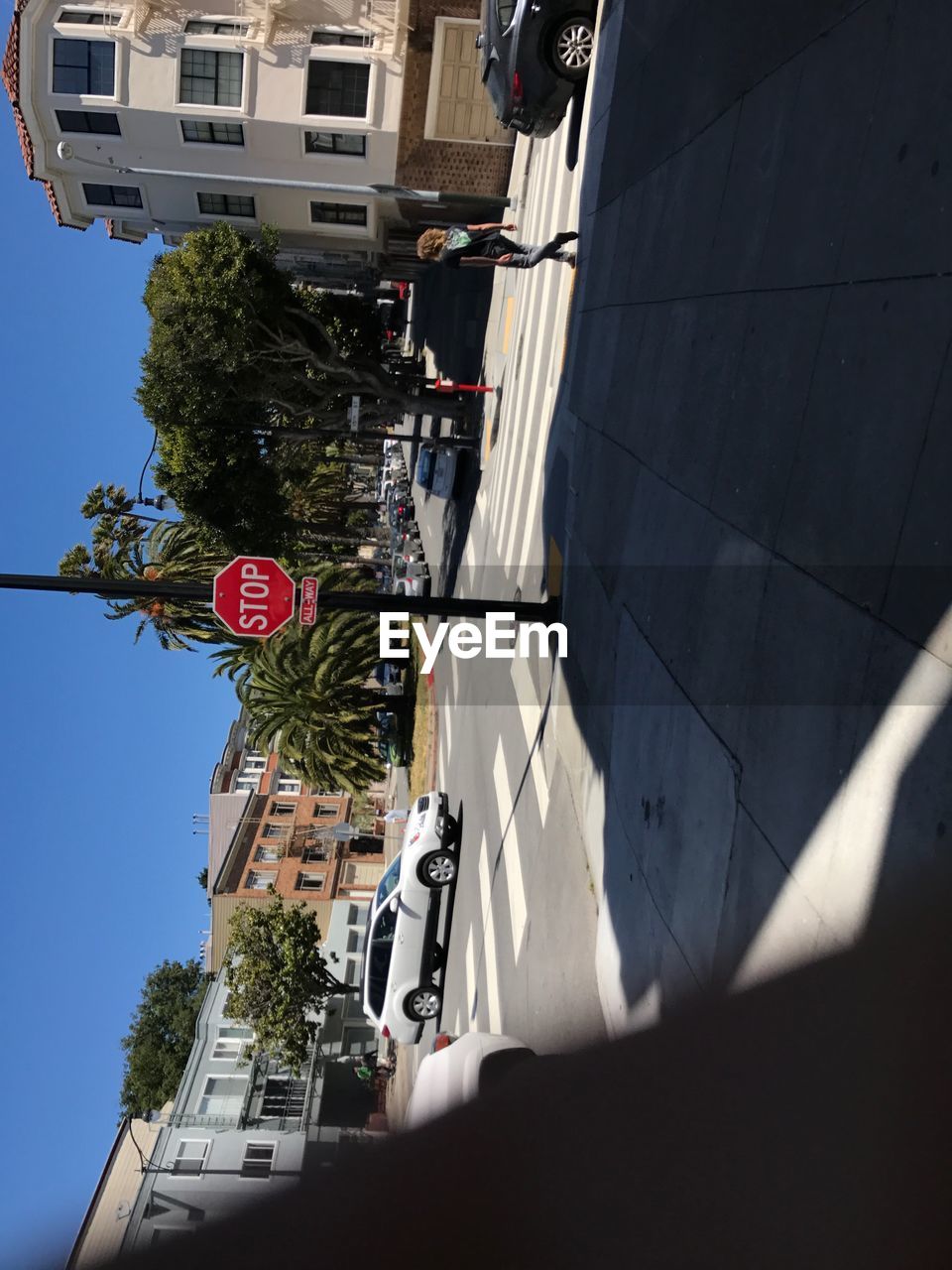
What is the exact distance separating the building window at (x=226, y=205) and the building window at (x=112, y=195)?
2054 millimetres

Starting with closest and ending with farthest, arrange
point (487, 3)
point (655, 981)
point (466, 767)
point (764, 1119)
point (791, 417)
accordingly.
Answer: point (764, 1119) → point (791, 417) → point (655, 981) → point (487, 3) → point (466, 767)

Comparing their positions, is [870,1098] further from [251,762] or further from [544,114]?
[251,762]

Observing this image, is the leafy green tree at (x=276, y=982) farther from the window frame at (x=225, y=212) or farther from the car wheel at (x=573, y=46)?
the car wheel at (x=573, y=46)

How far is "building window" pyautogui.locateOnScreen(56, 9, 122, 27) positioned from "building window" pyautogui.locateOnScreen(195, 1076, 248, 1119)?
3832cm

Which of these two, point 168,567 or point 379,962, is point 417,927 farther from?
point 168,567

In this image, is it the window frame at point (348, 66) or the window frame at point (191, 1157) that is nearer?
the window frame at point (348, 66)

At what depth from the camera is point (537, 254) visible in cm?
1377

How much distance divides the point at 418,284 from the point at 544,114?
25012 millimetres

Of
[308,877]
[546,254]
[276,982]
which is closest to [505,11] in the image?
[546,254]

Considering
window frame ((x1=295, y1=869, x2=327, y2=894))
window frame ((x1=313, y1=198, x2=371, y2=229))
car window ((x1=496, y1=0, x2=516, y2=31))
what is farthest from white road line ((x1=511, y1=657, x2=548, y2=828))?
window frame ((x1=295, y1=869, x2=327, y2=894))

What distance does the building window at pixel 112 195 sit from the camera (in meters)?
27.2

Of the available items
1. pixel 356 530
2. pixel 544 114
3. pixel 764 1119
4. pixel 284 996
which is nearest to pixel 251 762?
pixel 356 530

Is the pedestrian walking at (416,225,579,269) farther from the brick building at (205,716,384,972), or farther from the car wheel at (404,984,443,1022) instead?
the brick building at (205,716,384,972)

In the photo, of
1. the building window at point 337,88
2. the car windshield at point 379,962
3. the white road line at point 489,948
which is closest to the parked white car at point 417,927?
the car windshield at point 379,962
